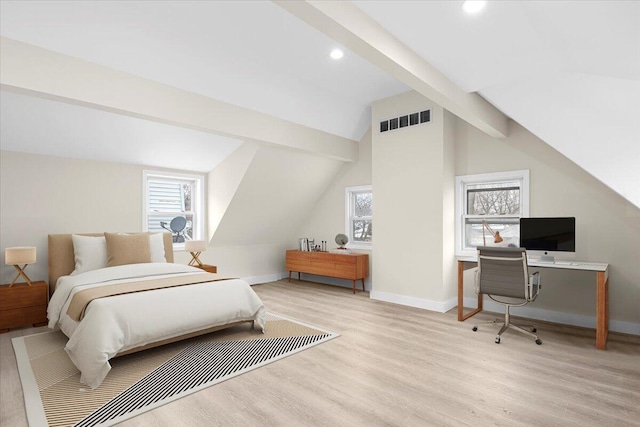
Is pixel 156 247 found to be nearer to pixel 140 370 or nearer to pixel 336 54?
pixel 140 370

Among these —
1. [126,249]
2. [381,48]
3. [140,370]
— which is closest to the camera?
[381,48]

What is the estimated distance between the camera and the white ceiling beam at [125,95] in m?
2.73

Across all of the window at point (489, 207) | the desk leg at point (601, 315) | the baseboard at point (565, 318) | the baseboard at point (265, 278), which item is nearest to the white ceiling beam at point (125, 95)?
the window at point (489, 207)

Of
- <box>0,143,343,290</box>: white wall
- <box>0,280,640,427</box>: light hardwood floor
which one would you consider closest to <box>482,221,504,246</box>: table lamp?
<box>0,280,640,427</box>: light hardwood floor

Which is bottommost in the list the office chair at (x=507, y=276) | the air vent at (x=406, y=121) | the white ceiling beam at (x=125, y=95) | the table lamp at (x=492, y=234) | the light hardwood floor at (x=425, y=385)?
the light hardwood floor at (x=425, y=385)

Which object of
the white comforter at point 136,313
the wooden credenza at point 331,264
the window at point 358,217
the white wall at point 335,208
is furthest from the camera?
the window at point 358,217

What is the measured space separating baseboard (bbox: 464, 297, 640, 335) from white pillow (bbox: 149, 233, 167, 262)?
4395 millimetres

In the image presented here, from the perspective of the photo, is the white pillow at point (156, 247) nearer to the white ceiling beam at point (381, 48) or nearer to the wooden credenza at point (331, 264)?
the wooden credenza at point (331, 264)

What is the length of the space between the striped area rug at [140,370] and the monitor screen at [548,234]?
247cm

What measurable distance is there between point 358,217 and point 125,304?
4054 mm

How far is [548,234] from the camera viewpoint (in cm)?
393

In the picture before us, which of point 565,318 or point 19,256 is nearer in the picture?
point 19,256

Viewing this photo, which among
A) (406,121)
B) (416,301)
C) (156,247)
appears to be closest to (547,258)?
(416,301)

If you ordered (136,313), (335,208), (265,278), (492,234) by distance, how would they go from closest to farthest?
(136,313) → (492,234) → (335,208) → (265,278)
